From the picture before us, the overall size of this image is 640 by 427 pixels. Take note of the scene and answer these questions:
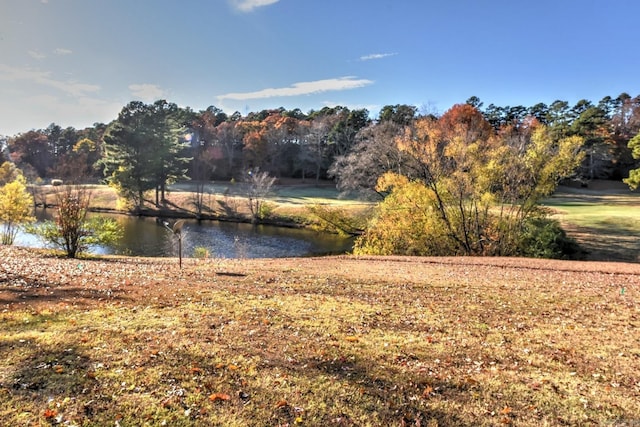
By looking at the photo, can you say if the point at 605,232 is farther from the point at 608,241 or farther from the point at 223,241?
the point at 223,241

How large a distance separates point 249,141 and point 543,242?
54.4 m

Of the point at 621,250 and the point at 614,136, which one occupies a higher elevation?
the point at 614,136

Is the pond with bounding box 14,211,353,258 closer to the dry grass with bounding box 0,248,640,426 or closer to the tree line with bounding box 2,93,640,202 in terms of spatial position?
the tree line with bounding box 2,93,640,202

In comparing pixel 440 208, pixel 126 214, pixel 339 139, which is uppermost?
pixel 339 139

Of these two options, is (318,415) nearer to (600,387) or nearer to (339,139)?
(600,387)

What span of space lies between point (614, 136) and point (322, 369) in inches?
3108

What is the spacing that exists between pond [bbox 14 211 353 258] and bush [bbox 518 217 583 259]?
503 inches

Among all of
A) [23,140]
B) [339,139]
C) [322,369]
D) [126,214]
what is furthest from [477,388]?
[23,140]

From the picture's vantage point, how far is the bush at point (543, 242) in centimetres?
2258

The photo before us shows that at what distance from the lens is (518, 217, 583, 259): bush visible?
22.6 metres

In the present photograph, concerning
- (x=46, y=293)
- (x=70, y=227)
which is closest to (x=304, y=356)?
(x=46, y=293)

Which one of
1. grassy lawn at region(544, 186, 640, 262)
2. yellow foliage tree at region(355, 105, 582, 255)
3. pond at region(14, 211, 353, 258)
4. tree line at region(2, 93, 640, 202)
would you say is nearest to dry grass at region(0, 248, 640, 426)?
yellow foliage tree at region(355, 105, 582, 255)

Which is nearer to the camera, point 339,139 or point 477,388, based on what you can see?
point 477,388

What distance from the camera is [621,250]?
24750 mm
